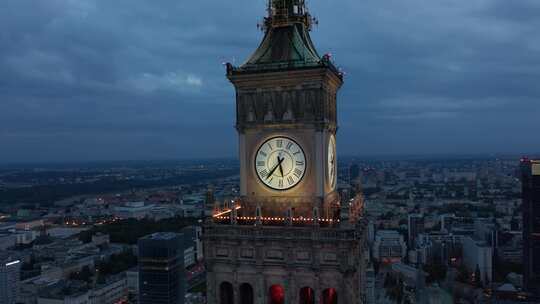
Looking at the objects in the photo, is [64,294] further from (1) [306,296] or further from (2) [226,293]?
(1) [306,296]

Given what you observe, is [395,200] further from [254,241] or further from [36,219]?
[254,241]

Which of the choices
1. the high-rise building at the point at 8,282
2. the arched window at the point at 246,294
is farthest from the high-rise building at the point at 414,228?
the arched window at the point at 246,294

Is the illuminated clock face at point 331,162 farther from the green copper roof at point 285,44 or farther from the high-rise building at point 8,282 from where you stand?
the high-rise building at point 8,282

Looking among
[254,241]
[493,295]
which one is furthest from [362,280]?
[493,295]

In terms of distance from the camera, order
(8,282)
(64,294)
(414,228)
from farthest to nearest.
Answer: (414,228), (8,282), (64,294)

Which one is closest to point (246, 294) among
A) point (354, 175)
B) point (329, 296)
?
point (329, 296)
